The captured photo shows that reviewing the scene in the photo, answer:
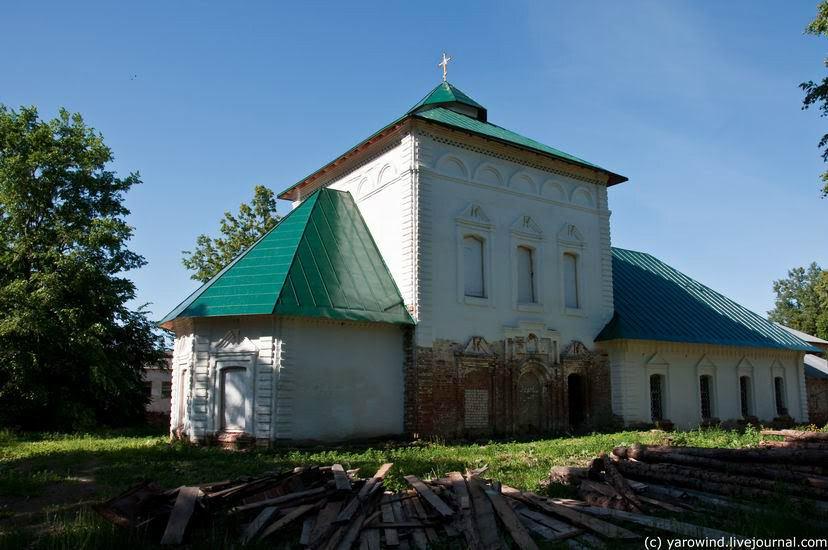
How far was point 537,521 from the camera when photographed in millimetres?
7902

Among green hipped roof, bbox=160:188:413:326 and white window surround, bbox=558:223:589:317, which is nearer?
green hipped roof, bbox=160:188:413:326

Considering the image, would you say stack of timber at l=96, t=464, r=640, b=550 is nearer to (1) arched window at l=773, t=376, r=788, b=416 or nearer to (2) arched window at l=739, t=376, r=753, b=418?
(2) arched window at l=739, t=376, r=753, b=418

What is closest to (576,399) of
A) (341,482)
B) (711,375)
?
(711,375)

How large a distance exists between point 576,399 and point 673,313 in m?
5.93

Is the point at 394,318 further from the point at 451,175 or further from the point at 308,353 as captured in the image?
the point at 451,175

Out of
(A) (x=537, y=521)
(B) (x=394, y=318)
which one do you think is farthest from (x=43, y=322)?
Answer: (A) (x=537, y=521)

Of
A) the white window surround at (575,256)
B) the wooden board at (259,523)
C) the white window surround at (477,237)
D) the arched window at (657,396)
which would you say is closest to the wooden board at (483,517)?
the wooden board at (259,523)

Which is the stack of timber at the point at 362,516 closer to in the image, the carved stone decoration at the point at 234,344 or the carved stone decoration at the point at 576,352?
the carved stone decoration at the point at 234,344

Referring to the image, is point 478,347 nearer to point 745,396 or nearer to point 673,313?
point 673,313

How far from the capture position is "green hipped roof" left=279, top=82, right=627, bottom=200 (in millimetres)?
19656

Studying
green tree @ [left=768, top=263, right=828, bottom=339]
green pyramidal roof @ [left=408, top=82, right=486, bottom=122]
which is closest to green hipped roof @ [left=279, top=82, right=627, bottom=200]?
green pyramidal roof @ [left=408, top=82, right=486, bottom=122]

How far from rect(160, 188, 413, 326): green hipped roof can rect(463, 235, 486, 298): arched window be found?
237 centimetres

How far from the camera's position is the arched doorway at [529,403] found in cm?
1980

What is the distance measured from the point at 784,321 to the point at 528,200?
208 feet
